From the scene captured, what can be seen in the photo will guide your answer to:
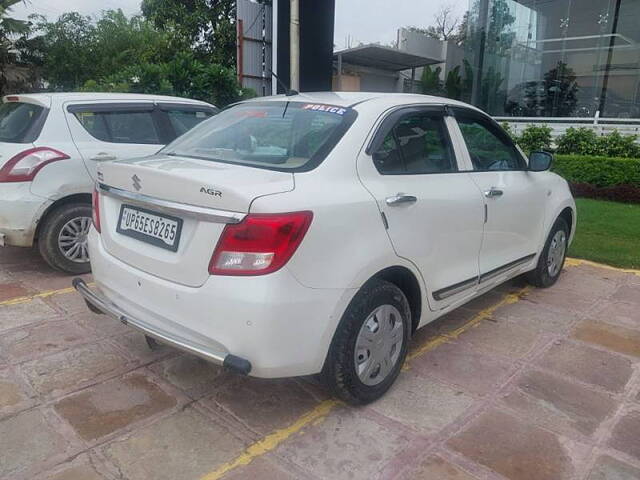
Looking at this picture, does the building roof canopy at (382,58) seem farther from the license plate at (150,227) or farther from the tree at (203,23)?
the license plate at (150,227)

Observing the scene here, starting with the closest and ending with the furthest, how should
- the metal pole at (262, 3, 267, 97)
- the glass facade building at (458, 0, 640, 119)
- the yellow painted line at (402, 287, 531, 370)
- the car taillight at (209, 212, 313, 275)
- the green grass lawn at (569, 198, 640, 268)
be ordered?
the car taillight at (209, 212, 313, 275) < the yellow painted line at (402, 287, 531, 370) < the green grass lawn at (569, 198, 640, 268) < the metal pole at (262, 3, 267, 97) < the glass facade building at (458, 0, 640, 119)

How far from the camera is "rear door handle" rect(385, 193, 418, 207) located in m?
2.78

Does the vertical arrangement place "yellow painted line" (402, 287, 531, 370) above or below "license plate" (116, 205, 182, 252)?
below

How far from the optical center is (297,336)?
237cm

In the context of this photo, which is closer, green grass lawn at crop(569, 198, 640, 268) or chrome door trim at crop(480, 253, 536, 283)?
chrome door trim at crop(480, 253, 536, 283)

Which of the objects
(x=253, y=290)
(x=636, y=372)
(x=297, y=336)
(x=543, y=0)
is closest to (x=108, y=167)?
(x=253, y=290)

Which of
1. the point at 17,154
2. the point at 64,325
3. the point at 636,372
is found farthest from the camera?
the point at 17,154

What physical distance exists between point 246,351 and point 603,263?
197 inches

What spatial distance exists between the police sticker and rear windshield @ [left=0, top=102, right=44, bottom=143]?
291cm

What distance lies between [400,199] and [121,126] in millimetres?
3601

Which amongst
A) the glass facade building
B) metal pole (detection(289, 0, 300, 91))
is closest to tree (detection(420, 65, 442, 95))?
the glass facade building

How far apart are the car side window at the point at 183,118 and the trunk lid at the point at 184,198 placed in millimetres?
2917

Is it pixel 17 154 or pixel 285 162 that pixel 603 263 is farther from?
pixel 17 154

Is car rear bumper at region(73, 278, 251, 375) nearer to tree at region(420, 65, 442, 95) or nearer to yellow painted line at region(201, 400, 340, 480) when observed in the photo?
yellow painted line at region(201, 400, 340, 480)
